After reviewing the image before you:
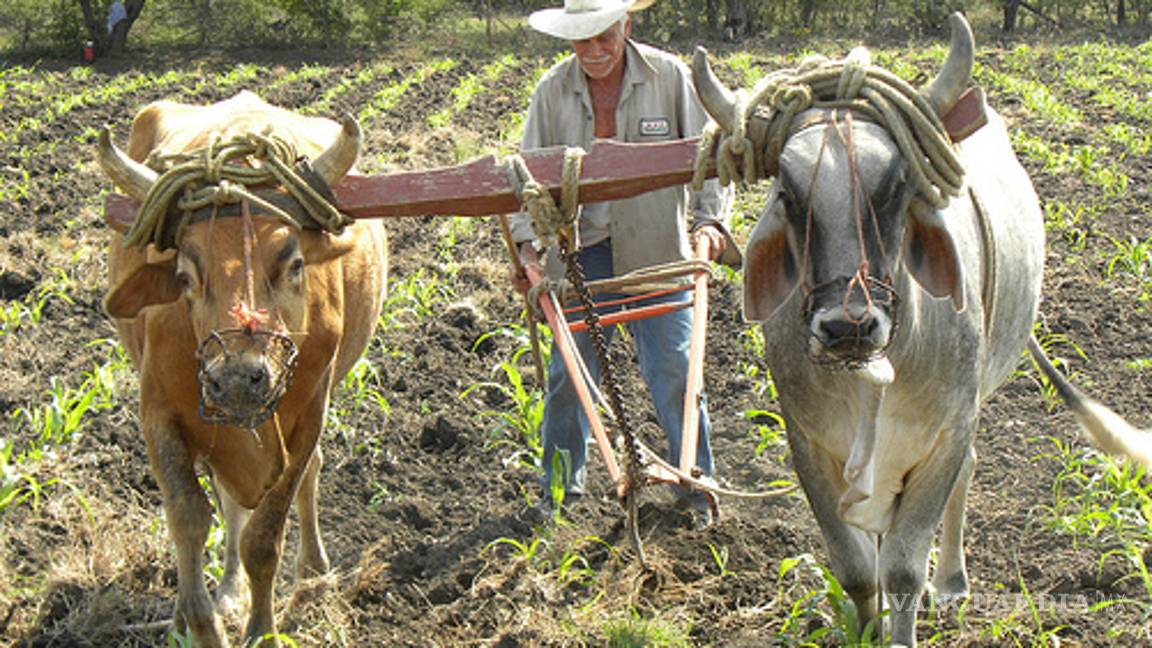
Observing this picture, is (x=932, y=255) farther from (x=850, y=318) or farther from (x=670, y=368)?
(x=670, y=368)

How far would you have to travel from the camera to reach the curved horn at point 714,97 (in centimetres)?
320

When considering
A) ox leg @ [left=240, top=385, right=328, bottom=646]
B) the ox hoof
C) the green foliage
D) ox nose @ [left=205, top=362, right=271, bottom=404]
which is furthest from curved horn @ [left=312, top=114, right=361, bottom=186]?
the ox hoof

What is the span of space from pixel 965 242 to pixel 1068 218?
6.39 metres

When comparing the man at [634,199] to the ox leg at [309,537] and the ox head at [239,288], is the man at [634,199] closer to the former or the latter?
the ox leg at [309,537]

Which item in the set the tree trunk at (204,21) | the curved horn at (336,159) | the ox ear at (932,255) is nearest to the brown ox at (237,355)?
the curved horn at (336,159)

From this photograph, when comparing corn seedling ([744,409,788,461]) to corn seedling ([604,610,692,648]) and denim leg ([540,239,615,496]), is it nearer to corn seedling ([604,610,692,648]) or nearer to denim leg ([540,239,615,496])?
denim leg ([540,239,615,496])

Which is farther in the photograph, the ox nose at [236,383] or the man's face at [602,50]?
the man's face at [602,50]

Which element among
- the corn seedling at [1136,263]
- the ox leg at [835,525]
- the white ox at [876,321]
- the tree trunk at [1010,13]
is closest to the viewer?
the white ox at [876,321]

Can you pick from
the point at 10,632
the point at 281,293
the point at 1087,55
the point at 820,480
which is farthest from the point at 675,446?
the point at 1087,55

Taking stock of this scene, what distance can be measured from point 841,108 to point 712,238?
Result: 1.62 m

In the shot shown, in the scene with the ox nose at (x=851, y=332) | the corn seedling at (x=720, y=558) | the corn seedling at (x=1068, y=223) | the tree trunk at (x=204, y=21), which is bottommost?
the tree trunk at (x=204, y=21)

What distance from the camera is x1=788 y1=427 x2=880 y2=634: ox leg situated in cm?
366

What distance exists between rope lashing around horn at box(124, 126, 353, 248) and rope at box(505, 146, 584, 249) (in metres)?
0.52

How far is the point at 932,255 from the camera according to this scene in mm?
3197
